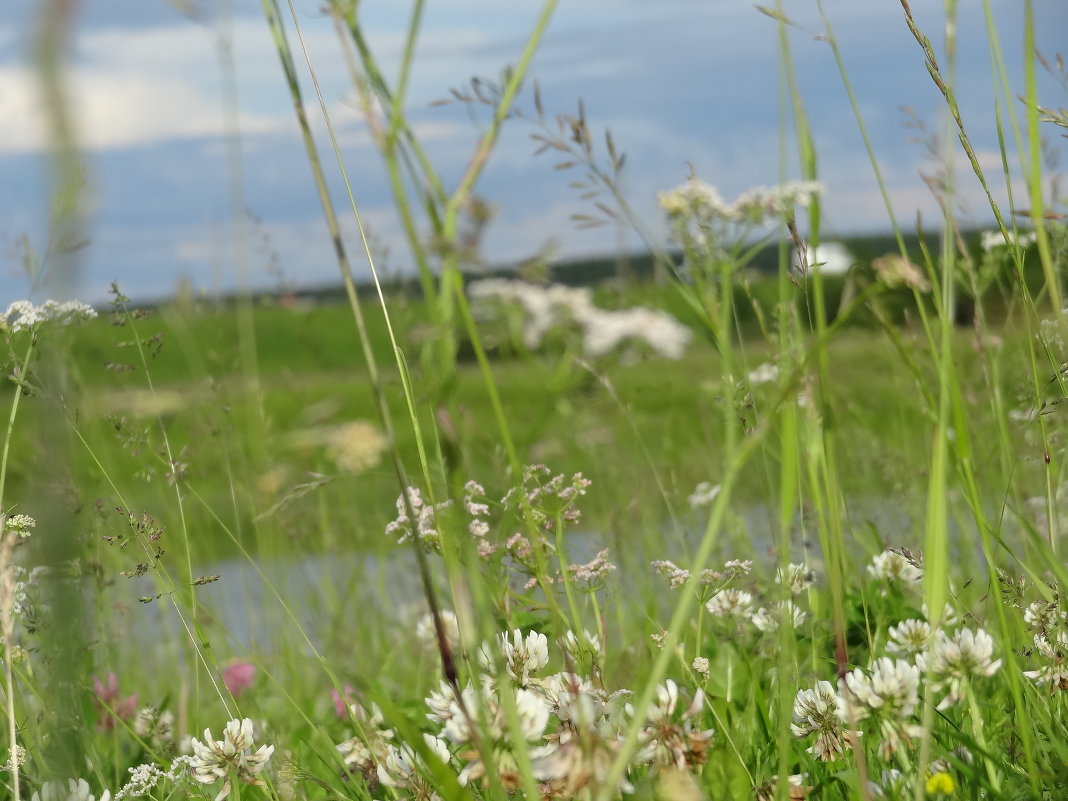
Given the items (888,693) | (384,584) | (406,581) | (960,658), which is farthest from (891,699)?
(406,581)

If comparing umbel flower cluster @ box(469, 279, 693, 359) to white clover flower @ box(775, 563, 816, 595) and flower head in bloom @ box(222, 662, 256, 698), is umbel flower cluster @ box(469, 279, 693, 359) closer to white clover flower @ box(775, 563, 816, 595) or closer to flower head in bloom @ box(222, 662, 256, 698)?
white clover flower @ box(775, 563, 816, 595)

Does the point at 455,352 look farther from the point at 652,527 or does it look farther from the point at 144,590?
the point at 144,590

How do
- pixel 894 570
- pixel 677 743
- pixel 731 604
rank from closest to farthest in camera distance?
pixel 677 743
pixel 731 604
pixel 894 570

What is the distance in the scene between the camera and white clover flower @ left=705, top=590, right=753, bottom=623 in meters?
1.38

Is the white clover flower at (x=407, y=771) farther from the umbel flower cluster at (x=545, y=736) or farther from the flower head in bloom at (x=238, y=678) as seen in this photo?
the flower head in bloom at (x=238, y=678)

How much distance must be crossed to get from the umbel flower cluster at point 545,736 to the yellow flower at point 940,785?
0.59 feet

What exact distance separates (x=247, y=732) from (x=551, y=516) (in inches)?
14.6

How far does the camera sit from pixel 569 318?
62 centimetres

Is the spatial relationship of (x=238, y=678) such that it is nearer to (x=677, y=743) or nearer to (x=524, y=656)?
(x=524, y=656)

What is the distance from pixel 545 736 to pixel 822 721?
0.27m

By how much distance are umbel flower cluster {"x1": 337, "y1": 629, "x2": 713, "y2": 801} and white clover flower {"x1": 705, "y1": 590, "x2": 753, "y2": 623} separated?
0.30 metres

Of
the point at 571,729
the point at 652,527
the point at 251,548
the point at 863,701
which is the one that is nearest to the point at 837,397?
the point at 652,527

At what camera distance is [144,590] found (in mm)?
4176

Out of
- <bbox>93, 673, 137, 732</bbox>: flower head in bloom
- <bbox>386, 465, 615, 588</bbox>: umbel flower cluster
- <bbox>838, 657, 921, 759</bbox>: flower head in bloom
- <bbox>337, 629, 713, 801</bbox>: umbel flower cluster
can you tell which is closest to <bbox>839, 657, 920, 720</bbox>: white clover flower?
<bbox>838, 657, 921, 759</bbox>: flower head in bloom
